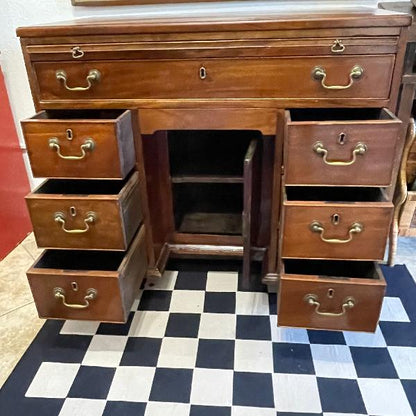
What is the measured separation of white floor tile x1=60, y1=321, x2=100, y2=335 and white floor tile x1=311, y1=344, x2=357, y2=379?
66cm

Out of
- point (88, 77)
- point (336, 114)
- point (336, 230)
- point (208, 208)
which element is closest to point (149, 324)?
point (208, 208)

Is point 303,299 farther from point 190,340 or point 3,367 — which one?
point 3,367

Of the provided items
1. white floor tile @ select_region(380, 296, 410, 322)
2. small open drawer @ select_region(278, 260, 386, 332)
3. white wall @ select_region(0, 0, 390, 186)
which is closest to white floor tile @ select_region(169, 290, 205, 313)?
small open drawer @ select_region(278, 260, 386, 332)

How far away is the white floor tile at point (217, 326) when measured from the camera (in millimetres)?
1205

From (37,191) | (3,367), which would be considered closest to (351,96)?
(37,191)

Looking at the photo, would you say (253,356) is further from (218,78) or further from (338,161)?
(218,78)

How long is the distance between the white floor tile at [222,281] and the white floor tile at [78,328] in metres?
0.40

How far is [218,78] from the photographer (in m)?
1.04

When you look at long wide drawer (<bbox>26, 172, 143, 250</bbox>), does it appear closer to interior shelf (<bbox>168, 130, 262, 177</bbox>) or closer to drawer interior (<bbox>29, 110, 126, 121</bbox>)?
drawer interior (<bbox>29, 110, 126, 121</bbox>)

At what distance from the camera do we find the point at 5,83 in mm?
1652

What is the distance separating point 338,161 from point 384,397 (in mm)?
599

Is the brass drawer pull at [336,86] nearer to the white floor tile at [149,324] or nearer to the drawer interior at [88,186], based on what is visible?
the drawer interior at [88,186]

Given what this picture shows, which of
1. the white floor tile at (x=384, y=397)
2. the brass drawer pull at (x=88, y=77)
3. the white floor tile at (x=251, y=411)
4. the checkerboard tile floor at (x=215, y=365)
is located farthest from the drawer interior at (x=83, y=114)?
the white floor tile at (x=384, y=397)

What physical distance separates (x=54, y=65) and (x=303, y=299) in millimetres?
897
